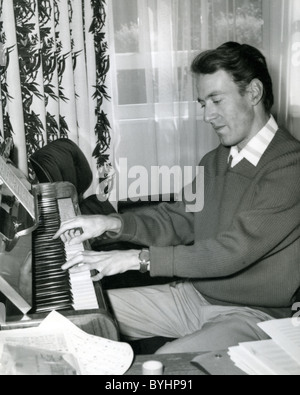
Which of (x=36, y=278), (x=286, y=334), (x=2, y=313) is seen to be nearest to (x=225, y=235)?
(x=286, y=334)

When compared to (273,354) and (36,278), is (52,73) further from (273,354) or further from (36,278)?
(273,354)

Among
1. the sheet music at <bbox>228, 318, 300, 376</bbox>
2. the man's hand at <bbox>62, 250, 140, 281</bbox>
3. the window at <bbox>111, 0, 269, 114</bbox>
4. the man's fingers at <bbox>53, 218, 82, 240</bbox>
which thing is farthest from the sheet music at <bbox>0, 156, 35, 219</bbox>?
the window at <bbox>111, 0, 269, 114</bbox>

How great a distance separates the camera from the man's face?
1739 mm

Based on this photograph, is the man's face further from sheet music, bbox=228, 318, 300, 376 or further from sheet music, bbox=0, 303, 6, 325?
sheet music, bbox=0, 303, 6, 325

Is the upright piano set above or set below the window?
below

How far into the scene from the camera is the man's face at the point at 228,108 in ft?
5.71

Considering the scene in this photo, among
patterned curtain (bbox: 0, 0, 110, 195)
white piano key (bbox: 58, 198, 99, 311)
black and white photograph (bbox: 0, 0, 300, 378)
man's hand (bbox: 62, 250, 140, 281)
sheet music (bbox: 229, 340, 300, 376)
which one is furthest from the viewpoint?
patterned curtain (bbox: 0, 0, 110, 195)

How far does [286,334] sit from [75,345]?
1.56 ft

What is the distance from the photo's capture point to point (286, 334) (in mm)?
→ 1112

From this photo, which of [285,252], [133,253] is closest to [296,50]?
[285,252]

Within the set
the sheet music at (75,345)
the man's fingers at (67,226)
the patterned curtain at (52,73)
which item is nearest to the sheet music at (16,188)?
the man's fingers at (67,226)

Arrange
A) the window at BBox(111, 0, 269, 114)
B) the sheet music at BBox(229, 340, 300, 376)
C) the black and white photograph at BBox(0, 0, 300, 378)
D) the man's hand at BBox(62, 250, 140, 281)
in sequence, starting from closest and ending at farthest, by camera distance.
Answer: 1. the sheet music at BBox(229, 340, 300, 376)
2. the black and white photograph at BBox(0, 0, 300, 378)
3. the man's hand at BBox(62, 250, 140, 281)
4. the window at BBox(111, 0, 269, 114)

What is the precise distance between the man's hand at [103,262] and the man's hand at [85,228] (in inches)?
7.6

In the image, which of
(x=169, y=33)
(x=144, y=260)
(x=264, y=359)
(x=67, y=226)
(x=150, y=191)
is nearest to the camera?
(x=264, y=359)
